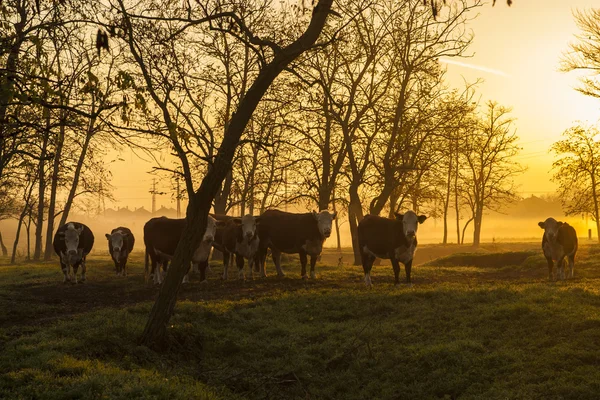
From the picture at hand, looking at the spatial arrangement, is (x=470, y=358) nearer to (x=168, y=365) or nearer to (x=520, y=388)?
(x=520, y=388)

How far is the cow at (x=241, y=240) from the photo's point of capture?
23.6 meters

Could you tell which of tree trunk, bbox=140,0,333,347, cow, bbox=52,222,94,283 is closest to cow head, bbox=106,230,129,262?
cow, bbox=52,222,94,283

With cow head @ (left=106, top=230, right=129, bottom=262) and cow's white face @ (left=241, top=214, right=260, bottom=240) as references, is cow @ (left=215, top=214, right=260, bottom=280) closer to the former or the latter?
cow's white face @ (left=241, top=214, right=260, bottom=240)

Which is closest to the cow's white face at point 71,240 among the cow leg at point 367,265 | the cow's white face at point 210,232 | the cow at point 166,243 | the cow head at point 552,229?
the cow at point 166,243

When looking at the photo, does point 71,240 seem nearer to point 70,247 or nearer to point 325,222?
point 70,247

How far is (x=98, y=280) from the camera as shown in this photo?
25.0 meters

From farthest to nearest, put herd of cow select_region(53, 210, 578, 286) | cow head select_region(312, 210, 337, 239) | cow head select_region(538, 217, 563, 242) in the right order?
cow head select_region(312, 210, 337, 239)
cow head select_region(538, 217, 563, 242)
herd of cow select_region(53, 210, 578, 286)

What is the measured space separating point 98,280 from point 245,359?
560 inches

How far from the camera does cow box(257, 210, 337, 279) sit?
23578 mm

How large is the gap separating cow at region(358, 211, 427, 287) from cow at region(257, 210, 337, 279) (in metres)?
2.35

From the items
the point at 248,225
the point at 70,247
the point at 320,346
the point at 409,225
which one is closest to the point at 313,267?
the point at 248,225

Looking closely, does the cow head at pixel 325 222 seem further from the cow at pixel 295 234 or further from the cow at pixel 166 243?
the cow at pixel 166 243

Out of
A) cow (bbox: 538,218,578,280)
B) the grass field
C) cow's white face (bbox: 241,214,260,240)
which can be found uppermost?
cow's white face (bbox: 241,214,260,240)

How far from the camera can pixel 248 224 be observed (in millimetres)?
23734
